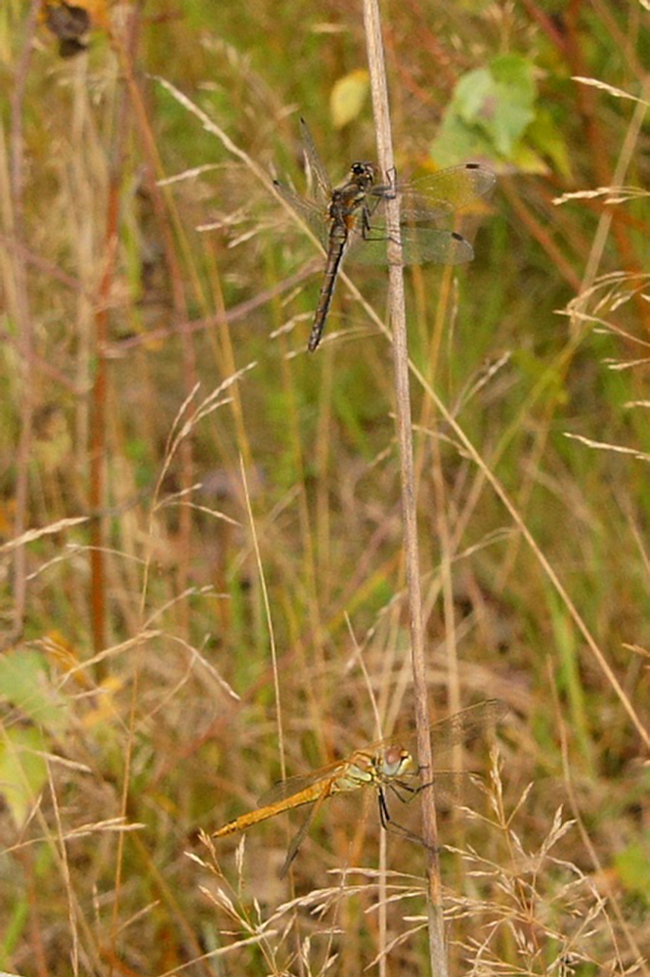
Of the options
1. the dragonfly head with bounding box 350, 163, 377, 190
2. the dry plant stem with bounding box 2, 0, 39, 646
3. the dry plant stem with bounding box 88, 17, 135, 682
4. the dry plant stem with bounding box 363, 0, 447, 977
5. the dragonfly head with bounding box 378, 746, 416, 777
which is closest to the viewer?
the dry plant stem with bounding box 363, 0, 447, 977

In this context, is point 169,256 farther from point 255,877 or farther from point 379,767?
point 379,767

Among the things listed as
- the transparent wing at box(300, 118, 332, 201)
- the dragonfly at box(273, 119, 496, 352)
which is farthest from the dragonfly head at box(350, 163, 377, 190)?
the transparent wing at box(300, 118, 332, 201)

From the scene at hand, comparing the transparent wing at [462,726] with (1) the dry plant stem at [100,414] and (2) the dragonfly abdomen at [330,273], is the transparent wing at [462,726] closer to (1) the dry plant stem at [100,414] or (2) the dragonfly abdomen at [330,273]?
(2) the dragonfly abdomen at [330,273]

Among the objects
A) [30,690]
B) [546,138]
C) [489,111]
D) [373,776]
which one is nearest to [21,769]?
[30,690]

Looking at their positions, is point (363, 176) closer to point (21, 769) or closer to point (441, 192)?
point (441, 192)

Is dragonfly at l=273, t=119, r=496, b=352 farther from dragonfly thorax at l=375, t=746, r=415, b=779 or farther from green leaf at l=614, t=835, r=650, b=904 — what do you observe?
green leaf at l=614, t=835, r=650, b=904

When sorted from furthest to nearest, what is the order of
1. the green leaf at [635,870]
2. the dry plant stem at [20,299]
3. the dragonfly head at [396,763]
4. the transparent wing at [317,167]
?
the dry plant stem at [20,299] < the green leaf at [635,870] < the transparent wing at [317,167] < the dragonfly head at [396,763]

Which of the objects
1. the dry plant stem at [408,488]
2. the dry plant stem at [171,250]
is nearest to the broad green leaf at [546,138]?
the dry plant stem at [171,250]
